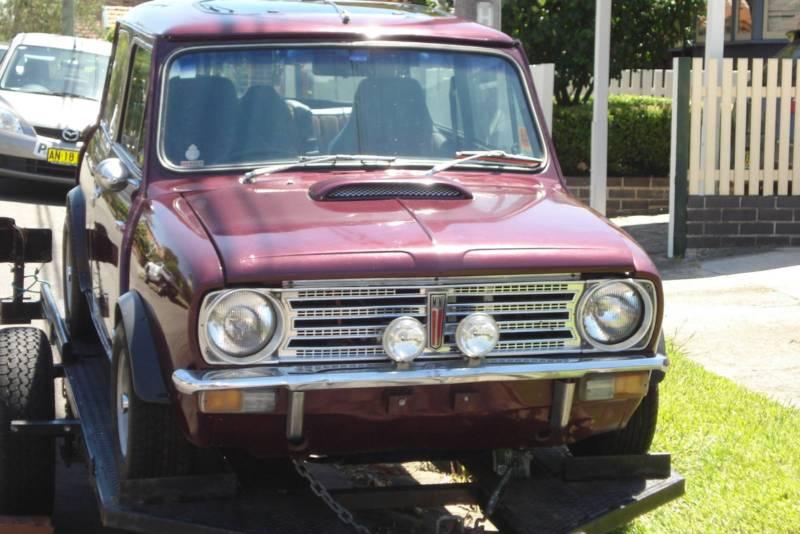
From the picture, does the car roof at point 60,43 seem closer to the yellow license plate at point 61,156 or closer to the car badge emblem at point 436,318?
the yellow license plate at point 61,156

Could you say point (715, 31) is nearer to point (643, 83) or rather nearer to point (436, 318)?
point (643, 83)

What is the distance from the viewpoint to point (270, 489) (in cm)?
486

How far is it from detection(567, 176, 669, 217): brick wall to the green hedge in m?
0.24

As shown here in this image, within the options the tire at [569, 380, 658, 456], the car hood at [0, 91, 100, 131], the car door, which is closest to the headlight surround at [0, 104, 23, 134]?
the car hood at [0, 91, 100, 131]

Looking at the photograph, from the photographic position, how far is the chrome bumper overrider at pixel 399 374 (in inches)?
169

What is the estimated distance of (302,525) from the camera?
14.9ft

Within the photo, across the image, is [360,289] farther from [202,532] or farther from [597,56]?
[597,56]

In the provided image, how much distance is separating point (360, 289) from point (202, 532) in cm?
92

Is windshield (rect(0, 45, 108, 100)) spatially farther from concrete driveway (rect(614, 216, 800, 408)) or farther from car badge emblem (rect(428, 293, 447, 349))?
car badge emblem (rect(428, 293, 447, 349))

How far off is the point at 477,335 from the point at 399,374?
0.99 feet

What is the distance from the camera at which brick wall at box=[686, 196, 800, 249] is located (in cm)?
1210

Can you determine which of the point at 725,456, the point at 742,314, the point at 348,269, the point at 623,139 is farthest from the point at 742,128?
the point at 348,269

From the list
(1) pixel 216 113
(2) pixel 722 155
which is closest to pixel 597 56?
(2) pixel 722 155

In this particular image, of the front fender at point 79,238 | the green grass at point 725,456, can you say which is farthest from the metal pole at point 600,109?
the front fender at point 79,238
